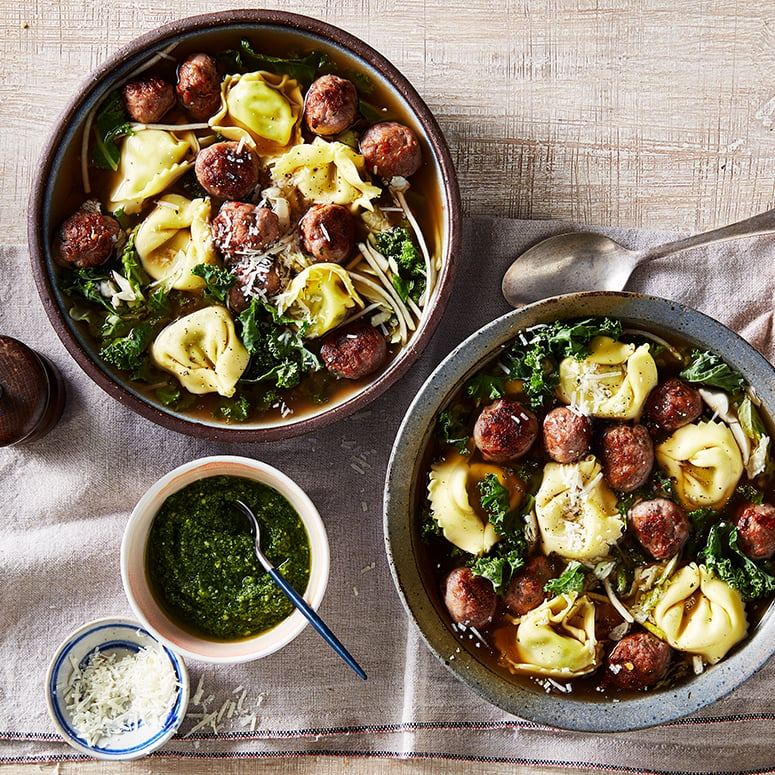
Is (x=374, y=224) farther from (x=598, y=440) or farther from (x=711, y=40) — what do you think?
(x=711, y=40)

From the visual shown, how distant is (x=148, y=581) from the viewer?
350 centimetres

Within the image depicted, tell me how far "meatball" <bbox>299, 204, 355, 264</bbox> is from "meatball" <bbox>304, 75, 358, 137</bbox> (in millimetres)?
290

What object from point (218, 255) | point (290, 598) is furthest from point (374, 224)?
point (290, 598)

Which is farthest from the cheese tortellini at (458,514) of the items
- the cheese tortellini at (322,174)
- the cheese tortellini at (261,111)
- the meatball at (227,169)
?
the cheese tortellini at (261,111)

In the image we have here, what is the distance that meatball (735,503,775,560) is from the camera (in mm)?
3215

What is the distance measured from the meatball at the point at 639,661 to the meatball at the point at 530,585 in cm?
33

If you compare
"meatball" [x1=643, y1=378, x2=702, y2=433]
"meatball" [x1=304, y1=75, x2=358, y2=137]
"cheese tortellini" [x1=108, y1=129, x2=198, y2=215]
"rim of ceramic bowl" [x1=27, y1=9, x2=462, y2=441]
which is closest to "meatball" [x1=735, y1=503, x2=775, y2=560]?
"meatball" [x1=643, y1=378, x2=702, y2=433]

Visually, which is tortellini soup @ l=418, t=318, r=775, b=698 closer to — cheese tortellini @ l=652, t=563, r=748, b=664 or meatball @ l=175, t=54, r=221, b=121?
cheese tortellini @ l=652, t=563, r=748, b=664

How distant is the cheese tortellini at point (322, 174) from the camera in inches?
131

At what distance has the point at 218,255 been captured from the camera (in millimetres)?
3324

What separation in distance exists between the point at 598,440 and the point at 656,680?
2.86 feet

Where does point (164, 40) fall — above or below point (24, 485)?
above

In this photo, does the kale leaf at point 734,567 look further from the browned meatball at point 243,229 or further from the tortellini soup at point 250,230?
the browned meatball at point 243,229

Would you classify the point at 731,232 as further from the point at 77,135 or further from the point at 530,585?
the point at 77,135
